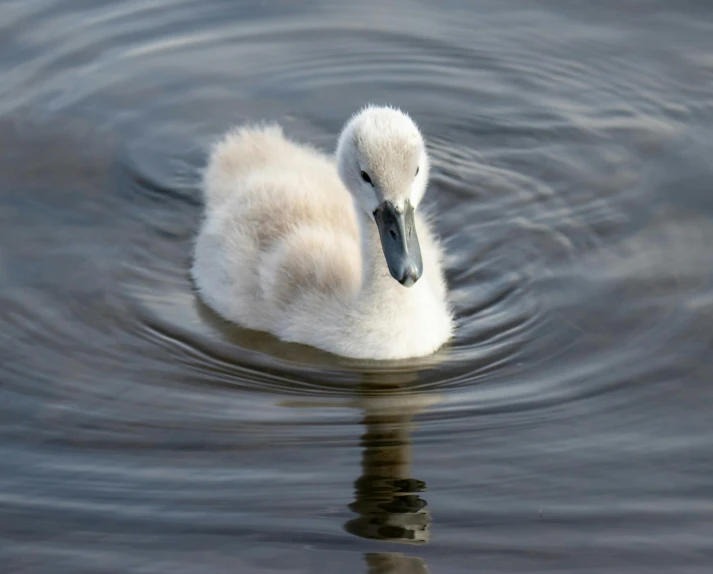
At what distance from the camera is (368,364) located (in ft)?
17.2

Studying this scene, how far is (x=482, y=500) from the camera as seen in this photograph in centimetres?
433

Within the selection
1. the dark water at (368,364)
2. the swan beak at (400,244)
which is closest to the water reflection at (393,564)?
the dark water at (368,364)

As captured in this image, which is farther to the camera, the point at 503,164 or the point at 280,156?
the point at 503,164

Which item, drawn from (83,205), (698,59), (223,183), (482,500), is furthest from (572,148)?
(482,500)

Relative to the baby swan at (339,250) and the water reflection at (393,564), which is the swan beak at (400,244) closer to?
the baby swan at (339,250)

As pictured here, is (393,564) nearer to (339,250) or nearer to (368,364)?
(368,364)

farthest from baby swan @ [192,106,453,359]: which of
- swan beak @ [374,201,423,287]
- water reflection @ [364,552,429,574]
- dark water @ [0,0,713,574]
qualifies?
water reflection @ [364,552,429,574]

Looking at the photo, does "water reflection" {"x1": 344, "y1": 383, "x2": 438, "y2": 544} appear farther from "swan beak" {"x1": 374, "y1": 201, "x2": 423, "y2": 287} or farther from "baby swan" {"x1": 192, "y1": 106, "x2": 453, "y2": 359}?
"swan beak" {"x1": 374, "y1": 201, "x2": 423, "y2": 287}

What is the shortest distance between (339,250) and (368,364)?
573 mm

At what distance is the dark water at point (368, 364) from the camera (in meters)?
4.27

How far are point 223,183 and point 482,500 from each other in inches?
95.7

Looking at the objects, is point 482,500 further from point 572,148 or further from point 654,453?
point 572,148

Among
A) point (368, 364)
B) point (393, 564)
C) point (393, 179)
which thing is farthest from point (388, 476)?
point (393, 179)

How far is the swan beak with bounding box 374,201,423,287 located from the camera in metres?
4.91
